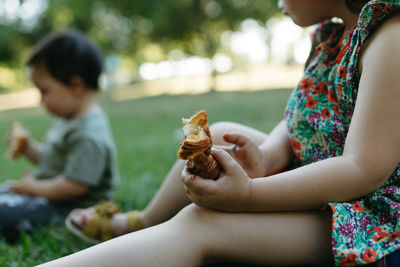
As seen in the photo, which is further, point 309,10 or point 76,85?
point 76,85

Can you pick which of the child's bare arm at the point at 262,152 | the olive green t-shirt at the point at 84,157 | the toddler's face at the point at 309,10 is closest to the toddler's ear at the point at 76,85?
the olive green t-shirt at the point at 84,157

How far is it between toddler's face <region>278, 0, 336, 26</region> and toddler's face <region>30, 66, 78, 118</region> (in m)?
1.35

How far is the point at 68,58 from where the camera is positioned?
2.23 meters

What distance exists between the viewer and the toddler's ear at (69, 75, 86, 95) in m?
2.22

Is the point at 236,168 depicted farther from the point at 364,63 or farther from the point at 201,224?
the point at 364,63

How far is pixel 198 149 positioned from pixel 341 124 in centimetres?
45

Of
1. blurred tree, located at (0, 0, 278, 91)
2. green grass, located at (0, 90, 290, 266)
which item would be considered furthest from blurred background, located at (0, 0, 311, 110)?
green grass, located at (0, 90, 290, 266)

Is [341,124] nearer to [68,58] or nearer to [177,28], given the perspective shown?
[68,58]

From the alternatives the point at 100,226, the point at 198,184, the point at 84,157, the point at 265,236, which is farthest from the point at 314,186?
the point at 84,157

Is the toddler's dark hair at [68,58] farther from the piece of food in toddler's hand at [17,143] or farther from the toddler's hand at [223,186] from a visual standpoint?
the toddler's hand at [223,186]

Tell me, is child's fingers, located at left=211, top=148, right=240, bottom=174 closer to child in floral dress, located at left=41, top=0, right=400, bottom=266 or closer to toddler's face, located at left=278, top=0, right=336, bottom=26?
child in floral dress, located at left=41, top=0, right=400, bottom=266

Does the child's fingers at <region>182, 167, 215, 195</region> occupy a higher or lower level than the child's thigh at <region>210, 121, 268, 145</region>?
lower

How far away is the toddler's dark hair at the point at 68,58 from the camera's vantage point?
2.21m

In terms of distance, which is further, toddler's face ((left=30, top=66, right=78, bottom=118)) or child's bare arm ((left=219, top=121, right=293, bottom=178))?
toddler's face ((left=30, top=66, right=78, bottom=118))
